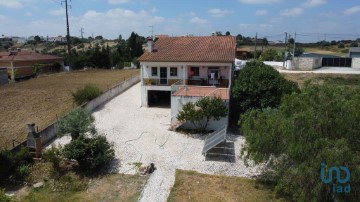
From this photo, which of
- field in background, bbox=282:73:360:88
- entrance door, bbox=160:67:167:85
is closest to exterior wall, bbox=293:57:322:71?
field in background, bbox=282:73:360:88

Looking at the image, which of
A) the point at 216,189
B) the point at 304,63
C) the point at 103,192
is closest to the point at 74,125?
the point at 103,192

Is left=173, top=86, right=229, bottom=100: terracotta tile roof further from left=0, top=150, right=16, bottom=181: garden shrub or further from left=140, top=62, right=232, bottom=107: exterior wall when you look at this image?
left=0, top=150, right=16, bottom=181: garden shrub

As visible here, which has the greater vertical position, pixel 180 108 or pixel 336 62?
pixel 336 62

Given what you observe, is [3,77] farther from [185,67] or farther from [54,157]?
[54,157]

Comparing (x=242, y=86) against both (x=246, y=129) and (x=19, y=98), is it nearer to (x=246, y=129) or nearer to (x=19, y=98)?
(x=246, y=129)

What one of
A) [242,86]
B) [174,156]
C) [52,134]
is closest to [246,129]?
[174,156]
